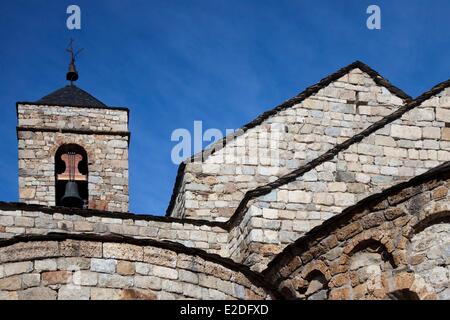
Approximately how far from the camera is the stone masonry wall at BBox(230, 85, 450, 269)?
17016 mm

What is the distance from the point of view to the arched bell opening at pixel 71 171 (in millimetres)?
23109

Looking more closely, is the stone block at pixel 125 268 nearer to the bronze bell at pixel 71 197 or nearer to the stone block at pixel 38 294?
the stone block at pixel 38 294

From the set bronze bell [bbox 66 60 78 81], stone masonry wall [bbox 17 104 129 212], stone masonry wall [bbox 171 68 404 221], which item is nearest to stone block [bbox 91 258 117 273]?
stone masonry wall [bbox 171 68 404 221]

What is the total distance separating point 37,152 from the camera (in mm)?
23422

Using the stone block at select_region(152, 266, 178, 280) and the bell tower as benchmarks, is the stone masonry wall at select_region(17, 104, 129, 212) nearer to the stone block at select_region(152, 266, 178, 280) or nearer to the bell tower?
the bell tower

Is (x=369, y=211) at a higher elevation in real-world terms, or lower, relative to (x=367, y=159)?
lower

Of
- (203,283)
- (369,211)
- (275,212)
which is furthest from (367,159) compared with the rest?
(203,283)

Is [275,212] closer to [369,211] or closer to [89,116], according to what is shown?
[369,211]

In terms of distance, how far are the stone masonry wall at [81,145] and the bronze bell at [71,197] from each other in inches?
18.5

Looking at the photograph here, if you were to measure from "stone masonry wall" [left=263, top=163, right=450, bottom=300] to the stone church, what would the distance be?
13 millimetres

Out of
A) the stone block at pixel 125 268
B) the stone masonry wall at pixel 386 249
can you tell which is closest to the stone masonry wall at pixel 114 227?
the stone masonry wall at pixel 386 249

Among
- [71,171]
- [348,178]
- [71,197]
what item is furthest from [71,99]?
[348,178]

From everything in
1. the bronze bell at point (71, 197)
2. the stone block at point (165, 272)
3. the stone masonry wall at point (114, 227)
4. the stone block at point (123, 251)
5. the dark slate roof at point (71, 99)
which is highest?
the dark slate roof at point (71, 99)
